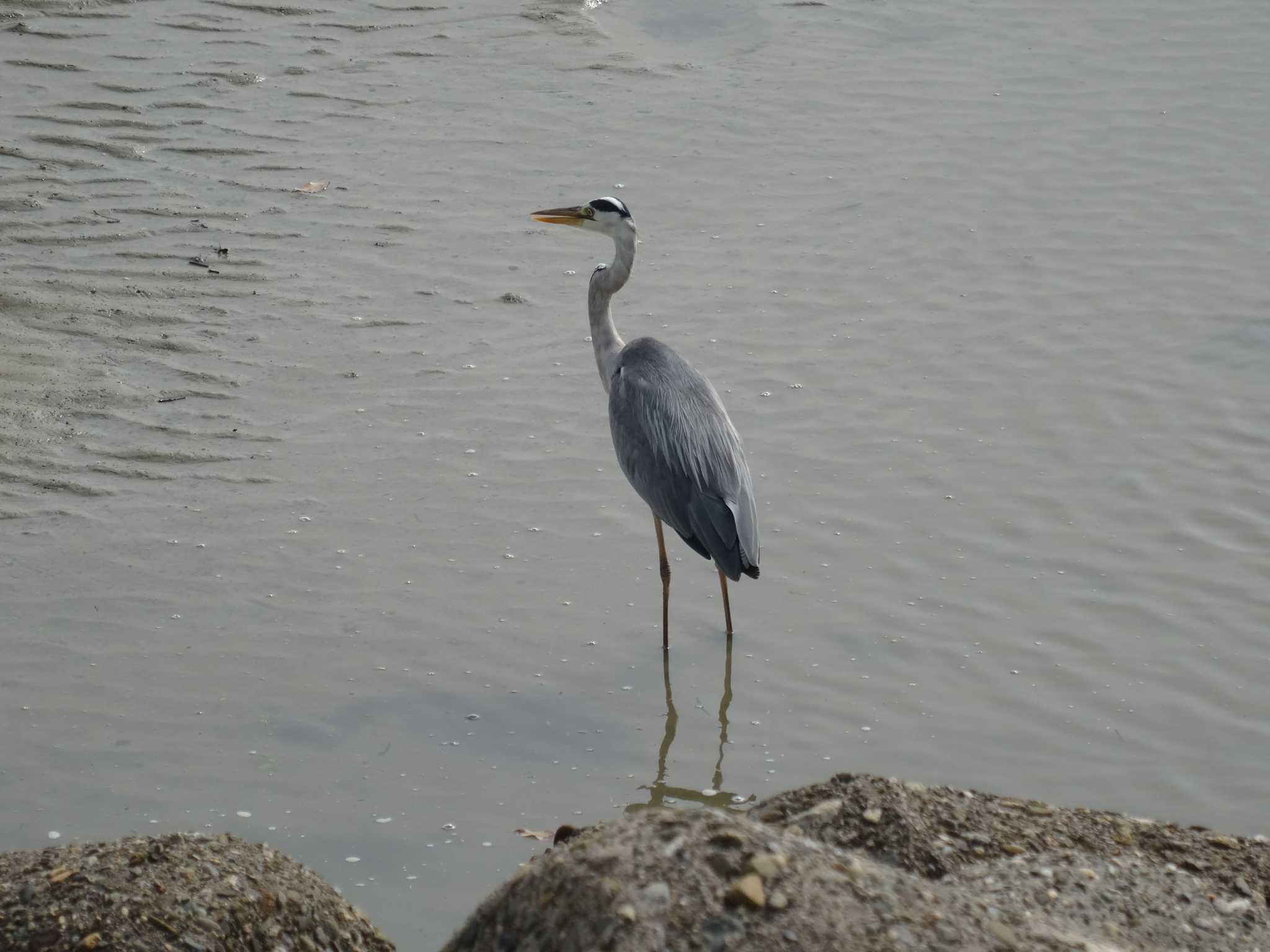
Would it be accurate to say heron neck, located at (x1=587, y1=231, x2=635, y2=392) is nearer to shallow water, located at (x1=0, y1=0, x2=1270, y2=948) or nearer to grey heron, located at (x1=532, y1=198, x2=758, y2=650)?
grey heron, located at (x1=532, y1=198, x2=758, y2=650)

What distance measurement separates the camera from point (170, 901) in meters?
3.43

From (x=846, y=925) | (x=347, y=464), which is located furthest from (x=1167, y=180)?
(x=846, y=925)

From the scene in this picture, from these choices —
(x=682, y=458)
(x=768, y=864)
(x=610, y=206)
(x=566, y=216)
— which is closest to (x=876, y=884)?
(x=768, y=864)

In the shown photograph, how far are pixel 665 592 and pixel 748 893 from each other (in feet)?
10.2

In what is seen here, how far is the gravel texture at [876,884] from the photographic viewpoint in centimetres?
287

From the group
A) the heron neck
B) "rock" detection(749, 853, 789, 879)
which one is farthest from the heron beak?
"rock" detection(749, 853, 789, 879)

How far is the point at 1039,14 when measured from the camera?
42.8 ft

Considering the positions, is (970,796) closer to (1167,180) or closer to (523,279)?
(523,279)

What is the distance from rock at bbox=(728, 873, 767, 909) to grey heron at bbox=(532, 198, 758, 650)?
2757 mm

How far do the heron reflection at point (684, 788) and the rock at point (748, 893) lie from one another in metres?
1.97

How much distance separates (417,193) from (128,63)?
283 centimetres

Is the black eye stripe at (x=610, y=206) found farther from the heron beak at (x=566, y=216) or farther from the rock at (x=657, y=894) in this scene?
the rock at (x=657, y=894)

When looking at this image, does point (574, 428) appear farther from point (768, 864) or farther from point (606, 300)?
point (768, 864)

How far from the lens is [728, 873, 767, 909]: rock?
113 inches
